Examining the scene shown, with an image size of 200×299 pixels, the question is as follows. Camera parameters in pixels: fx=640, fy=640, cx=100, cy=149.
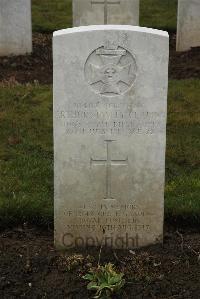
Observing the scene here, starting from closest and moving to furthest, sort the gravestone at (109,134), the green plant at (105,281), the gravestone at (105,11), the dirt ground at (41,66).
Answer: the green plant at (105,281)
the gravestone at (109,134)
the dirt ground at (41,66)
the gravestone at (105,11)

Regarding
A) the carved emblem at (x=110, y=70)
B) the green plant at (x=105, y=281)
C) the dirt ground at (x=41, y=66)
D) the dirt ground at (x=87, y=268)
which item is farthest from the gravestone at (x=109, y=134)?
the dirt ground at (x=41, y=66)

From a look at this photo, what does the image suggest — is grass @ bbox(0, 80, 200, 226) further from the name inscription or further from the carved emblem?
the carved emblem

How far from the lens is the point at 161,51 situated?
4.32m

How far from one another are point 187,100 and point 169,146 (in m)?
1.59

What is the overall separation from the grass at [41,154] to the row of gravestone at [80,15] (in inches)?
74.5

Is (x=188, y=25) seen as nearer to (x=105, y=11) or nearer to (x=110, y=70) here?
(x=105, y=11)

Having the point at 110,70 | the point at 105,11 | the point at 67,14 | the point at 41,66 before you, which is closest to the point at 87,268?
the point at 110,70

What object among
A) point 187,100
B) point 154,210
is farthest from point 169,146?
point 154,210

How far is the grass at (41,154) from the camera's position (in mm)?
5203

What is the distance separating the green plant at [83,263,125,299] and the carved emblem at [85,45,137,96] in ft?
3.96

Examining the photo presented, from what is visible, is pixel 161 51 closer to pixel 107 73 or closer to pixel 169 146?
pixel 107 73

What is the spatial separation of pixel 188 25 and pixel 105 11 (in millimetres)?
1583

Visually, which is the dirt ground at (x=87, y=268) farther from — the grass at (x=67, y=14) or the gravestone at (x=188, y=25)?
the grass at (x=67, y=14)

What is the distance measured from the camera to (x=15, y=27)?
10391 millimetres
